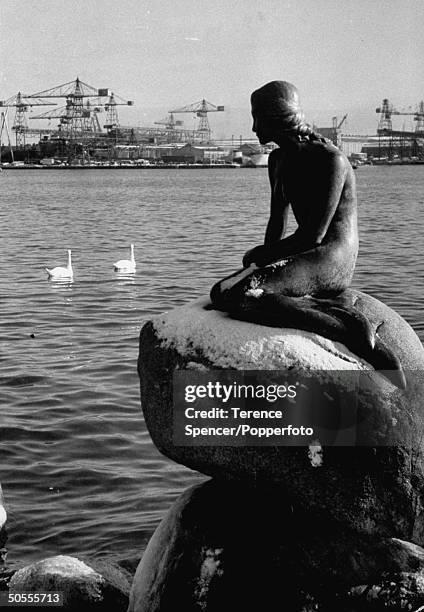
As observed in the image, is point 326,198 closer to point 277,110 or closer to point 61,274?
point 277,110

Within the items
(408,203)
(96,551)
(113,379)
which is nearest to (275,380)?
(96,551)

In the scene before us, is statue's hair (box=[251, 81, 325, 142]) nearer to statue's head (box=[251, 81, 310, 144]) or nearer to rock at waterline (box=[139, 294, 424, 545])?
statue's head (box=[251, 81, 310, 144])

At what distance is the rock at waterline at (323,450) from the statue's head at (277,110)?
1.15m

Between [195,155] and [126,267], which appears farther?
[195,155]

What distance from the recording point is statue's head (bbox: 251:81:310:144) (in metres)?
6.08

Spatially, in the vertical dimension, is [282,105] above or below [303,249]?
above

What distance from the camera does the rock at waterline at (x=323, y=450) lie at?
549cm

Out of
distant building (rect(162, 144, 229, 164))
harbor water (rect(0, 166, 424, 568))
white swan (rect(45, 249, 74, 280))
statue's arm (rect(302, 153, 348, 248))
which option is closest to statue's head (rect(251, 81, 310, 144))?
statue's arm (rect(302, 153, 348, 248))

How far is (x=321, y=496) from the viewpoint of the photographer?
550cm

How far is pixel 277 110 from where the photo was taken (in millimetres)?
6090

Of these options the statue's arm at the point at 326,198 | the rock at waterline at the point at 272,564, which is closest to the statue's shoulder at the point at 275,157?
the statue's arm at the point at 326,198

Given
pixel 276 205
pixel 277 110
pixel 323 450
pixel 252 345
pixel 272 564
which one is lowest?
pixel 272 564

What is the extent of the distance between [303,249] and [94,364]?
6508mm

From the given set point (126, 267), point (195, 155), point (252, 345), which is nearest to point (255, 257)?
point (252, 345)
